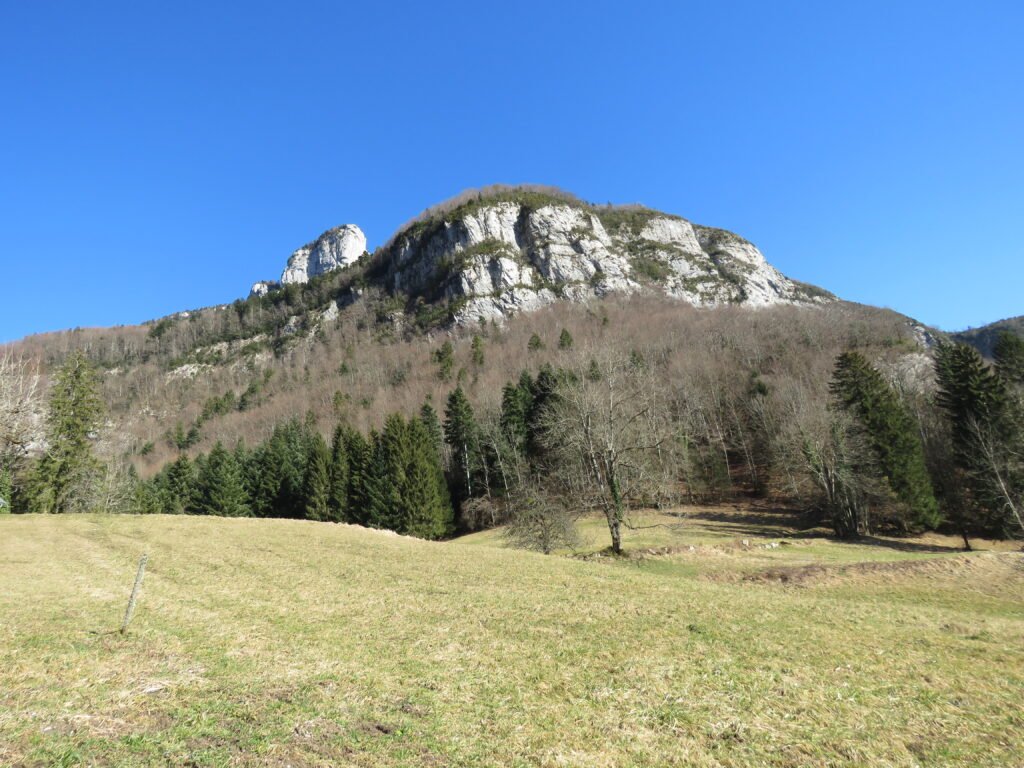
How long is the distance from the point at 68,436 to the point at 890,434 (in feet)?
238

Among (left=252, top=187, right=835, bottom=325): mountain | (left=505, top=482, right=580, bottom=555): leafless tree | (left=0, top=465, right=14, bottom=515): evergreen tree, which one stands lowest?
(left=505, top=482, right=580, bottom=555): leafless tree

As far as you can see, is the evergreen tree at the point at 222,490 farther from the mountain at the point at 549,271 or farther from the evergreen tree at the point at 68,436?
the mountain at the point at 549,271

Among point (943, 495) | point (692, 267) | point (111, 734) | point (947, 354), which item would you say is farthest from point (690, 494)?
point (692, 267)

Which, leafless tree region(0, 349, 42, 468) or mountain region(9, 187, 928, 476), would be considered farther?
mountain region(9, 187, 928, 476)

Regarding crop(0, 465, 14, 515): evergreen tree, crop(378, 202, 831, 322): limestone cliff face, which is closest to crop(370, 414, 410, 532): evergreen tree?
crop(0, 465, 14, 515): evergreen tree

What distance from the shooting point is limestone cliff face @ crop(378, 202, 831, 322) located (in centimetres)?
16900

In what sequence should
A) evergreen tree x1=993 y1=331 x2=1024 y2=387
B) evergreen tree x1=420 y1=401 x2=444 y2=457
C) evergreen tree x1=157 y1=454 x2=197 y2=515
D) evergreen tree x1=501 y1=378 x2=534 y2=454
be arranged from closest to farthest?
Answer: evergreen tree x1=993 y1=331 x2=1024 y2=387
evergreen tree x1=501 y1=378 x2=534 y2=454
evergreen tree x1=157 y1=454 x2=197 y2=515
evergreen tree x1=420 y1=401 x2=444 y2=457

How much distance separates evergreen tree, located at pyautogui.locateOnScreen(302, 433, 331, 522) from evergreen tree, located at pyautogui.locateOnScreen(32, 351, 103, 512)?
22249 millimetres

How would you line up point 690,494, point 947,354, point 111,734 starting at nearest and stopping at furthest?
point 111,734, point 947,354, point 690,494

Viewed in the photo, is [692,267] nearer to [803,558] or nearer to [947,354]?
[947,354]

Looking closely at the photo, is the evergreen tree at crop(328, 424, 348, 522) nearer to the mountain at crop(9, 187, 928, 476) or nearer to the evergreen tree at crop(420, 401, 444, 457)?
the evergreen tree at crop(420, 401, 444, 457)

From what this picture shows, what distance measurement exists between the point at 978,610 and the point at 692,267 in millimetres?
189586

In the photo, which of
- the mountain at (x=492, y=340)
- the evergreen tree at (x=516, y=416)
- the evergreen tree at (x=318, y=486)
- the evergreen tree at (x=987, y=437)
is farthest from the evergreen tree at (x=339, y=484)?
the evergreen tree at (x=987, y=437)

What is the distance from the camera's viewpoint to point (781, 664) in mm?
9500
